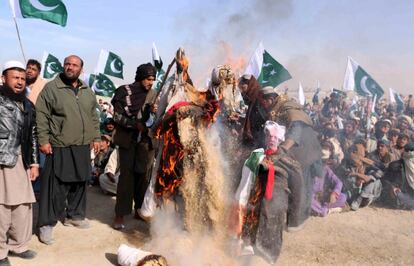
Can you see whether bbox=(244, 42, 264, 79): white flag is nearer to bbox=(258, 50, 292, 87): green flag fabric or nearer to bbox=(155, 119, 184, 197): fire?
bbox=(258, 50, 292, 87): green flag fabric

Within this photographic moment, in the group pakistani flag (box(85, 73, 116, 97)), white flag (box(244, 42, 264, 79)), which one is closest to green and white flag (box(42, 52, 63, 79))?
pakistani flag (box(85, 73, 116, 97))

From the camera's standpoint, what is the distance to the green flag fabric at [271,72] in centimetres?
1018

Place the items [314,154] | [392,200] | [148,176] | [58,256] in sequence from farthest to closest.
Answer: [392,200] → [314,154] → [148,176] → [58,256]

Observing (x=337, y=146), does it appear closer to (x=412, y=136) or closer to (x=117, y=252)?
(x=412, y=136)

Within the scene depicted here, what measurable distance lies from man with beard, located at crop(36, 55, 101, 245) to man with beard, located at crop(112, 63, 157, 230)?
37 cm

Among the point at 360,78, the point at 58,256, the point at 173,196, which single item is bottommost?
the point at 58,256

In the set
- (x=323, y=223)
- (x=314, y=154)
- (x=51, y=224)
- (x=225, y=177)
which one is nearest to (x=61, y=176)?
(x=51, y=224)

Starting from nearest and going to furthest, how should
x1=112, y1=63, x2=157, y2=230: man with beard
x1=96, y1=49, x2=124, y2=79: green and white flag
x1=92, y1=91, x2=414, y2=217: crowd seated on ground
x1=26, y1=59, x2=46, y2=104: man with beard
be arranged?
x1=112, y1=63, x2=157, y2=230: man with beard
x1=26, y1=59, x2=46, y2=104: man with beard
x1=92, y1=91, x2=414, y2=217: crowd seated on ground
x1=96, y1=49, x2=124, y2=79: green and white flag

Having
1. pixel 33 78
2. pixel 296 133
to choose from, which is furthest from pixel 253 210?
pixel 33 78

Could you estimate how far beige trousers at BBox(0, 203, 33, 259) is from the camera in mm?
4012

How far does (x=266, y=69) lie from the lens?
10367 mm

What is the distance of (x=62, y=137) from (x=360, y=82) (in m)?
8.75

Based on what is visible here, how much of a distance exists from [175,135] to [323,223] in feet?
9.53

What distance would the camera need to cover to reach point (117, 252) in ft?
14.8
